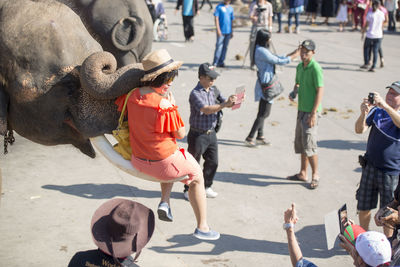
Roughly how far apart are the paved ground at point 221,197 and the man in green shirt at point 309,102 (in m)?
0.50

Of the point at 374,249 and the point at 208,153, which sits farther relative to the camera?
the point at 208,153

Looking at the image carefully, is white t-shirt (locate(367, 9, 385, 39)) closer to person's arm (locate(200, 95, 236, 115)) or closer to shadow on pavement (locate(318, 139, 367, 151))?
shadow on pavement (locate(318, 139, 367, 151))

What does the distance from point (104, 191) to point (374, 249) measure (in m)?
4.26

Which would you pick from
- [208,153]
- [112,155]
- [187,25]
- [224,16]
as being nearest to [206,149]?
[208,153]

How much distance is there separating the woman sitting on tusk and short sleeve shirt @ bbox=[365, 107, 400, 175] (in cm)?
240

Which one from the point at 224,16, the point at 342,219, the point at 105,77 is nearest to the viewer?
the point at 105,77

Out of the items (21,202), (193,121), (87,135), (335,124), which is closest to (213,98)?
(193,121)

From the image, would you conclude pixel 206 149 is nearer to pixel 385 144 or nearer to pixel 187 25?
pixel 385 144

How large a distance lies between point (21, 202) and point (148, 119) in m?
3.45

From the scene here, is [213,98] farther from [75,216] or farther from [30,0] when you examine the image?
[30,0]

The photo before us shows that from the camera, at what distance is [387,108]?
4.91m

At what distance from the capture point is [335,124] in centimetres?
989

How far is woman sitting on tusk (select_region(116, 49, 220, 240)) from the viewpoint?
10.9ft

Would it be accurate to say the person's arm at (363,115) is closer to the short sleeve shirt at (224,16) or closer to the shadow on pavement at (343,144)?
the shadow on pavement at (343,144)
